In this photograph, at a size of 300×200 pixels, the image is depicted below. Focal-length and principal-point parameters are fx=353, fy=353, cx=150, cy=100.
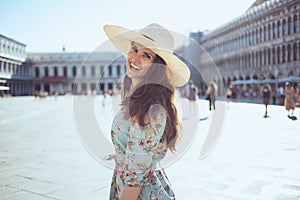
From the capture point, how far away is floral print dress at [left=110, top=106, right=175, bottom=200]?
1.53m

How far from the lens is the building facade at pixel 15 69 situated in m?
57.2

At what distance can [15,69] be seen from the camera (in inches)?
2648

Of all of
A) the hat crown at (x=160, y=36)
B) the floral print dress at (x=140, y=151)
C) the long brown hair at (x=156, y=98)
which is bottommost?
the floral print dress at (x=140, y=151)

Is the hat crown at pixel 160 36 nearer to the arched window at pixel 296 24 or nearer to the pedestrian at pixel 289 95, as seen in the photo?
the pedestrian at pixel 289 95

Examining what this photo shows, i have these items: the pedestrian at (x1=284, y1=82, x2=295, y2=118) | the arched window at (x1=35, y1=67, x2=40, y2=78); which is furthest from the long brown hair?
the arched window at (x1=35, y1=67, x2=40, y2=78)

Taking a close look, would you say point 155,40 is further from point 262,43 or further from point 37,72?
point 37,72

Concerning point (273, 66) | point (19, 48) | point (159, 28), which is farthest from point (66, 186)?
point (19, 48)

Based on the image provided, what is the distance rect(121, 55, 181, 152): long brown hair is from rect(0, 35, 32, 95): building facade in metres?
53.4

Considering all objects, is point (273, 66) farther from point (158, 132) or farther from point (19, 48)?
point (19, 48)

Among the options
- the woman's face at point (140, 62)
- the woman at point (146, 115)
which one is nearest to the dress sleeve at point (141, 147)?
the woman at point (146, 115)

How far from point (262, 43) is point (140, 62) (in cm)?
4224

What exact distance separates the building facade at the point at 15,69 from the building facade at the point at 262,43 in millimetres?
31501

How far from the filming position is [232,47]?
4803 centimetres

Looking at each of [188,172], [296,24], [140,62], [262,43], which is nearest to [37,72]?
[262,43]
